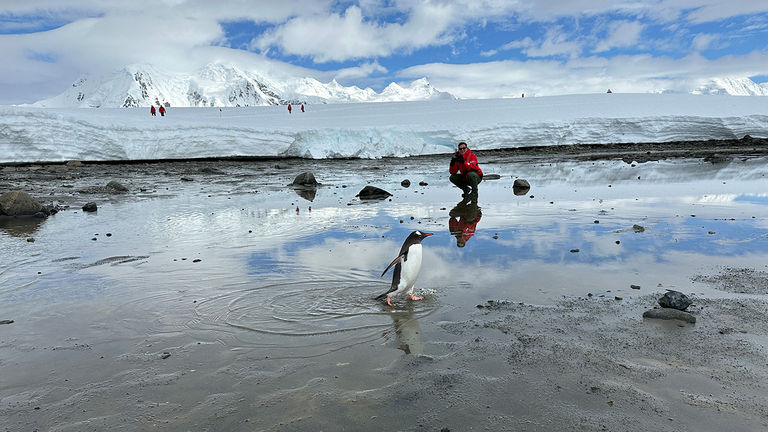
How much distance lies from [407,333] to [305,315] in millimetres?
979

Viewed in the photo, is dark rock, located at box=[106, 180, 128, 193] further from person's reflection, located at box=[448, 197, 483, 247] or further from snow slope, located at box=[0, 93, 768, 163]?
snow slope, located at box=[0, 93, 768, 163]

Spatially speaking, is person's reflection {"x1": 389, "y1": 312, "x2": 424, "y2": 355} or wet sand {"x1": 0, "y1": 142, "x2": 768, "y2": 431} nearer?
wet sand {"x1": 0, "y1": 142, "x2": 768, "y2": 431}

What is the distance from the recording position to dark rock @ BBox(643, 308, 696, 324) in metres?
4.03

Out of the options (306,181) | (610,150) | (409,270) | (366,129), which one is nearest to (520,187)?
(306,181)

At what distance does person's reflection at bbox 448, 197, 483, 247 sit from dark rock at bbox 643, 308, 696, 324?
3.03 m

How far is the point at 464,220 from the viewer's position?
905cm

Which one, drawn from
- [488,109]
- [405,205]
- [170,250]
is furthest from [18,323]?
[488,109]

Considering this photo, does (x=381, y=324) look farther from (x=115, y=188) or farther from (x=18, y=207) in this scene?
(x=115, y=188)

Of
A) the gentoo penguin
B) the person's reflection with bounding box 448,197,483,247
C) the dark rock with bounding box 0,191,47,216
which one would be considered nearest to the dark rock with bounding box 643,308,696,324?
the gentoo penguin

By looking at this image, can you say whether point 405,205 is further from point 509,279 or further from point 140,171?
point 140,171

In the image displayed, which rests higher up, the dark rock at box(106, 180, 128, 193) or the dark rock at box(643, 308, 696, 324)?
the dark rock at box(106, 180, 128, 193)

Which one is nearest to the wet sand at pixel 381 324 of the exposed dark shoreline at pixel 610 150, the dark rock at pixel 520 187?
the dark rock at pixel 520 187

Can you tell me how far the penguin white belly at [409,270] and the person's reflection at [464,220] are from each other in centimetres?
192

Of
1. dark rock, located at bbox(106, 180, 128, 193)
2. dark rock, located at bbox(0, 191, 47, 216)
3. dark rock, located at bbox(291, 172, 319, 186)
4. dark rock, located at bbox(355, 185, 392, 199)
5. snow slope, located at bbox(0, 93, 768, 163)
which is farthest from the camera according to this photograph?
snow slope, located at bbox(0, 93, 768, 163)
